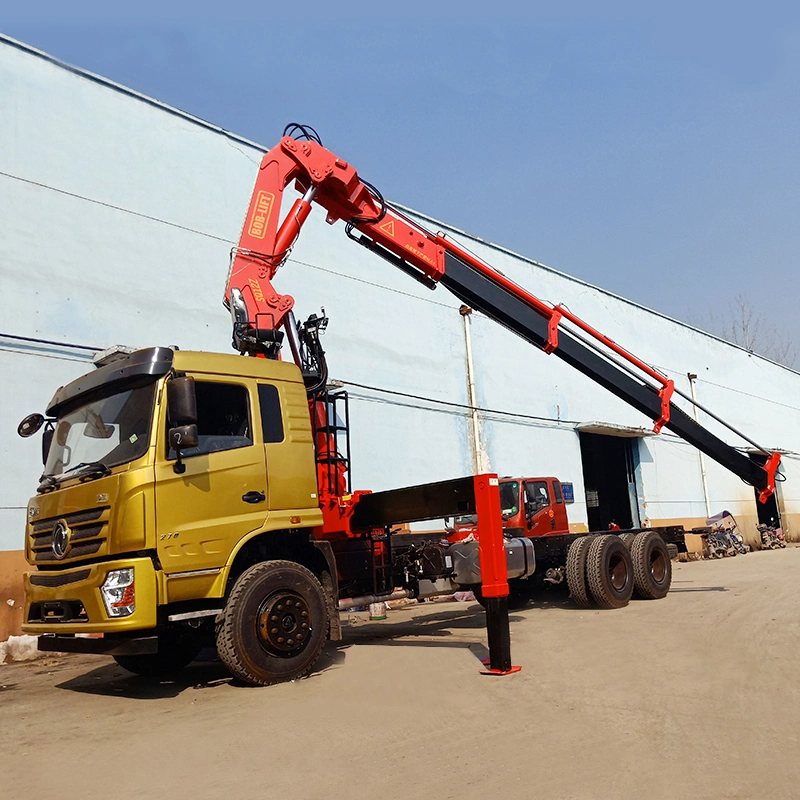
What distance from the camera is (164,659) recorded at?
7.71 metres

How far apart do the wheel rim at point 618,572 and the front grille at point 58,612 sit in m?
7.76

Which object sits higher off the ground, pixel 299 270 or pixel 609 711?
pixel 299 270

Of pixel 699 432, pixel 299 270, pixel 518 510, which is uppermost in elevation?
pixel 299 270

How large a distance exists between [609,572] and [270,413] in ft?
21.5

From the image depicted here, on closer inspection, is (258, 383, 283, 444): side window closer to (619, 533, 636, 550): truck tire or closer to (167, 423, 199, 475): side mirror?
(167, 423, 199, 475): side mirror

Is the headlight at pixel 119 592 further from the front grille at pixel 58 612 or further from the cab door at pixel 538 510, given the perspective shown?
the cab door at pixel 538 510

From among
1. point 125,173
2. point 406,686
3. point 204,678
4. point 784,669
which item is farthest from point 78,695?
point 125,173

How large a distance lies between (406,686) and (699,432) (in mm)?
8205

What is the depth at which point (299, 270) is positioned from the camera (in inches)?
581

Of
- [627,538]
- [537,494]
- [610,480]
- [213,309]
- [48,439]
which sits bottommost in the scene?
[627,538]

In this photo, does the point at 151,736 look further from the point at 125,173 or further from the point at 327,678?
the point at 125,173

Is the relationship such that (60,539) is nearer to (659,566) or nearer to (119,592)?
(119,592)

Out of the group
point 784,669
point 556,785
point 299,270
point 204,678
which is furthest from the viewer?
point 299,270

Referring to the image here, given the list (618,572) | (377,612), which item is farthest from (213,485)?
(618,572)
